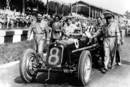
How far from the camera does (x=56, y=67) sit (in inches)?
254

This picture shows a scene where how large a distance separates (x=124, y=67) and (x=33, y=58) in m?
3.81

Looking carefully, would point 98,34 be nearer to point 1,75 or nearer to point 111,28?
point 111,28

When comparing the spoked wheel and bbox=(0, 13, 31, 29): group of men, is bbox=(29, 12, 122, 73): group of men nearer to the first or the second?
the spoked wheel

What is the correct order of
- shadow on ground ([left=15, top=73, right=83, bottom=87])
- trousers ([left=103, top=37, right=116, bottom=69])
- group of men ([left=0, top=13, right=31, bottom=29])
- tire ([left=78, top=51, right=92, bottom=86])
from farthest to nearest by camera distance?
group of men ([left=0, top=13, right=31, bottom=29]), trousers ([left=103, top=37, right=116, bottom=69]), shadow on ground ([left=15, top=73, right=83, bottom=87]), tire ([left=78, top=51, right=92, bottom=86])

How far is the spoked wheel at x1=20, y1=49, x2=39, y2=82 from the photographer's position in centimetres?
625

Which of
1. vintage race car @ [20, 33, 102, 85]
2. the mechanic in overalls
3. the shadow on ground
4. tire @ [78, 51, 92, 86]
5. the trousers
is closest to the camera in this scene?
tire @ [78, 51, 92, 86]

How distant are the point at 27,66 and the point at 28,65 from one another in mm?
64

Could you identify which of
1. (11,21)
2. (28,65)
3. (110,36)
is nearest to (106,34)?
(110,36)

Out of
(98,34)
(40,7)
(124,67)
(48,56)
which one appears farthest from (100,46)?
(40,7)

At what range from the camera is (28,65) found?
21.1ft

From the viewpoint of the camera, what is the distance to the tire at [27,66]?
625cm

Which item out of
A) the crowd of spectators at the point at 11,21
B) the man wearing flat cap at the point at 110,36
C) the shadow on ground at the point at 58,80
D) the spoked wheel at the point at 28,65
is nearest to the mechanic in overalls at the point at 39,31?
the shadow on ground at the point at 58,80

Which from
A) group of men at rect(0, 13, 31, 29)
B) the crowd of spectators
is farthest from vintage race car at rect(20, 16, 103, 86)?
group of men at rect(0, 13, 31, 29)

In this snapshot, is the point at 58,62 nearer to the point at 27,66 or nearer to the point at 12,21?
the point at 27,66
